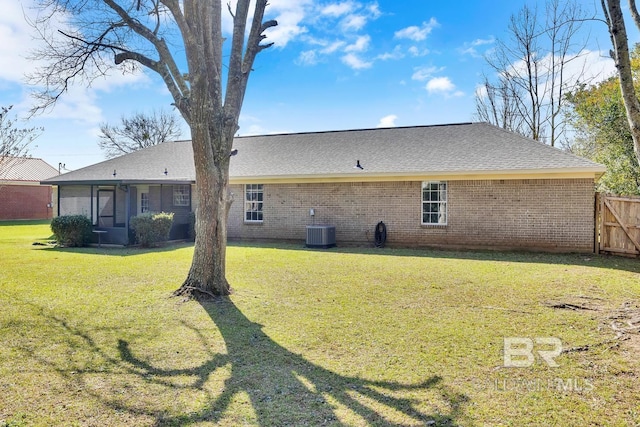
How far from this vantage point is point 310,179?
15.6 meters

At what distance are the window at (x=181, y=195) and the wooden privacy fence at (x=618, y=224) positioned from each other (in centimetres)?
1514

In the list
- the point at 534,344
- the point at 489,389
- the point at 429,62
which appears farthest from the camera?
the point at 429,62

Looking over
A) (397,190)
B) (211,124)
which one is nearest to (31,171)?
(397,190)

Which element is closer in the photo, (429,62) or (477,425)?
(477,425)

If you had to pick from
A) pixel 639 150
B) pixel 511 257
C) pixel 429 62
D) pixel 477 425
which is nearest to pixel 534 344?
pixel 477 425

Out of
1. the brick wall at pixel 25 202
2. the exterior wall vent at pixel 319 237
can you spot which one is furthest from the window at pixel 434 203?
the brick wall at pixel 25 202

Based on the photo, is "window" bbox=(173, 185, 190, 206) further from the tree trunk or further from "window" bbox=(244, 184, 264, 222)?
the tree trunk

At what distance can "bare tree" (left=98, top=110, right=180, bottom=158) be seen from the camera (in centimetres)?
4166

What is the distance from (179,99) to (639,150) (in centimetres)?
698

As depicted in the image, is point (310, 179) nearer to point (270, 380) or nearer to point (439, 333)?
point (439, 333)

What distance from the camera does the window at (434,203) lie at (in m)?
14.0

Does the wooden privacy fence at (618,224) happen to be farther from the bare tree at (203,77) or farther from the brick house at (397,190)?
the bare tree at (203,77)

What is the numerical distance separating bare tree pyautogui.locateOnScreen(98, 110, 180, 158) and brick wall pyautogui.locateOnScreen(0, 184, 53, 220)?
888 cm

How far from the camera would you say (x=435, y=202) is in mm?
14133
